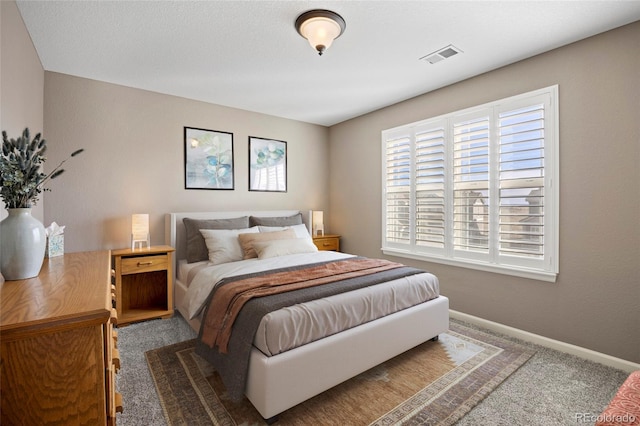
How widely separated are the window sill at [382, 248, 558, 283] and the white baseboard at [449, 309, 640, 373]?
1.71 feet

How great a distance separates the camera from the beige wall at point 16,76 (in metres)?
1.81

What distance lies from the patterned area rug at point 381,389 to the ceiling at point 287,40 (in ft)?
8.45

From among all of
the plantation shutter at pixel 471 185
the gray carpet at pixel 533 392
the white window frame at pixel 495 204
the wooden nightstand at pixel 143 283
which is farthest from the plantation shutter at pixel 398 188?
the wooden nightstand at pixel 143 283

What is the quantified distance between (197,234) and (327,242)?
194cm

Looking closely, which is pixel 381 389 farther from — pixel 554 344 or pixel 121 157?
pixel 121 157

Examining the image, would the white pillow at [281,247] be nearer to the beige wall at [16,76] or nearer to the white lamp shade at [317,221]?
the white lamp shade at [317,221]

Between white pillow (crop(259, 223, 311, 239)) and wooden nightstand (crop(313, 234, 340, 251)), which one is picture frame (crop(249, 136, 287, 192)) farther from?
wooden nightstand (crop(313, 234, 340, 251))

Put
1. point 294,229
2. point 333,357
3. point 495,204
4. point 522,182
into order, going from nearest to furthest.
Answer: point 333,357
point 522,182
point 495,204
point 294,229

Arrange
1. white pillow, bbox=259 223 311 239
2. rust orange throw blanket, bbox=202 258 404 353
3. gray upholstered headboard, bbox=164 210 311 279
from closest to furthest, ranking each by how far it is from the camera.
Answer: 1. rust orange throw blanket, bbox=202 258 404 353
2. gray upholstered headboard, bbox=164 210 311 279
3. white pillow, bbox=259 223 311 239

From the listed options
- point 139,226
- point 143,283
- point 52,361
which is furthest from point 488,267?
point 143,283

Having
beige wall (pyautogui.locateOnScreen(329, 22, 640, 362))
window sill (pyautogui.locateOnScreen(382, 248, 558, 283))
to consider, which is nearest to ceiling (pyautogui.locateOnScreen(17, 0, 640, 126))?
beige wall (pyautogui.locateOnScreen(329, 22, 640, 362))

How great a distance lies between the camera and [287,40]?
246 cm

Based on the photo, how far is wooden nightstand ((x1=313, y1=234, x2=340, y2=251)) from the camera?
4.50m

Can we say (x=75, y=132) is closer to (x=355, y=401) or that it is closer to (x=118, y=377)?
(x=118, y=377)
